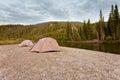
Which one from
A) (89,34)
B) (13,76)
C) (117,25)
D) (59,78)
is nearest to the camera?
(59,78)

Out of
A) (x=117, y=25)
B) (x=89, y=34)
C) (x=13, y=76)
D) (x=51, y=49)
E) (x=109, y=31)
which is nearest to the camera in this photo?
(x=13, y=76)

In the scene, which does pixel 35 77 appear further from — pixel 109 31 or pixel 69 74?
pixel 109 31

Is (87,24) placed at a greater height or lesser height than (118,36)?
greater

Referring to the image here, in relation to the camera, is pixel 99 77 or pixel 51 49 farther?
pixel 51 49

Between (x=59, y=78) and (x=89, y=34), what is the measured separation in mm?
96843

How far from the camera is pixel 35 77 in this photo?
9664 millimetres

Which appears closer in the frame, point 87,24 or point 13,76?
point 13,76

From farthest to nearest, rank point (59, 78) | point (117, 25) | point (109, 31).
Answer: point (109, 31) < point (117, 25) < point (59, 78)

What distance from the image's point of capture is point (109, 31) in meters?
87.1

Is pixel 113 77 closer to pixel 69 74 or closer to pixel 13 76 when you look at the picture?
pixel 69 74

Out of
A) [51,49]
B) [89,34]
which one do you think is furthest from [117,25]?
[51,49]

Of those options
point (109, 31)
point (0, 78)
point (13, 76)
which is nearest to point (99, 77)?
point (13, 76)

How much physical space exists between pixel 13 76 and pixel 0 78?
783 mm

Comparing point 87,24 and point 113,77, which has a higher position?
point 87,24
